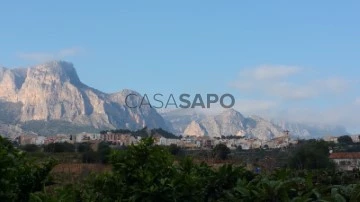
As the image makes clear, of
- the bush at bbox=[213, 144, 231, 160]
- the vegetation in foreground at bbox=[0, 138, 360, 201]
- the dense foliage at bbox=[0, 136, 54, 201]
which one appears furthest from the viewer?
the bush at bbox=[213, 144, 231, 160]

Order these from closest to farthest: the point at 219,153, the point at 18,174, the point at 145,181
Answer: the point at 18,174
the point at 145,181
the point at 219,153

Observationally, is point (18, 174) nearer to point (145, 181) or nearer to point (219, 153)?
point (145, 181)

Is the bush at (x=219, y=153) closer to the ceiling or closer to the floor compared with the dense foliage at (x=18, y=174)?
closer to the ceiling

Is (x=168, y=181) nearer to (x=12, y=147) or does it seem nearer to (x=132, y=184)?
(x=132, y=184)

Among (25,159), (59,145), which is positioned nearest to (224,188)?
(25,159)

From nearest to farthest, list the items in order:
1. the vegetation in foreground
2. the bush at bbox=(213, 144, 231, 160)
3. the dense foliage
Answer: the dense foliage
the vegetation in foreground
the bush at bbox=(213, 144, 231, 160)

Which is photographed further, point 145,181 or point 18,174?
point 145,181

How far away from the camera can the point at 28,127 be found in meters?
187

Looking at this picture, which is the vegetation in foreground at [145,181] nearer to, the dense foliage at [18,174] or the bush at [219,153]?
the dense foliage at [18,174]

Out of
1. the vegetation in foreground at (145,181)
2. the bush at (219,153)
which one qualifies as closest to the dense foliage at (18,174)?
the vegetation in foreground at (145,181)

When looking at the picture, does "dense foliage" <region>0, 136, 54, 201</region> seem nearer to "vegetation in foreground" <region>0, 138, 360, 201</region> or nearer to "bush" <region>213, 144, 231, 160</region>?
"vegetation in foreground" <region>0, 138, 360, 201</region>

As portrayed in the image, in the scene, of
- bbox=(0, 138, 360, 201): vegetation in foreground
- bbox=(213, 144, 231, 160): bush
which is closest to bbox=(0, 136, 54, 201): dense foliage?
bbox=(0, 138, 360, 201): vegetation in foreground

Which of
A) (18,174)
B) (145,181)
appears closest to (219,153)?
(145,181)

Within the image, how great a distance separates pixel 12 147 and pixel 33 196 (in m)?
1.24
